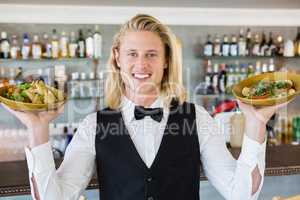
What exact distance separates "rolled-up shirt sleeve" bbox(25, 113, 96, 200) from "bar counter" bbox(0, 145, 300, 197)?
1.29 ft

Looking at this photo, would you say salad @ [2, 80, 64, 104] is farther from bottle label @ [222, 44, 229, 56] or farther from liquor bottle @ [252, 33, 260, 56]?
liquor bottle @ [252, 33, 260, 56]

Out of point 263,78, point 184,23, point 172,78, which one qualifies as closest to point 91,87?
point 184,23

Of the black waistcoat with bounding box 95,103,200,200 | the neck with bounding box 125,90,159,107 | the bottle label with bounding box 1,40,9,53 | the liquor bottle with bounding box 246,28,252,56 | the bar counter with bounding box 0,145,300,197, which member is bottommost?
the bar counter with bounding box 0,145,300,197

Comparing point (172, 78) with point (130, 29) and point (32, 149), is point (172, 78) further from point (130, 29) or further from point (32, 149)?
point (32, 149)

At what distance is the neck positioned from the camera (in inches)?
46.5

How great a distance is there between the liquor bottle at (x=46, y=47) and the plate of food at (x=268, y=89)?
2494 millimetres

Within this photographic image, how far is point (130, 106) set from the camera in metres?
1.19

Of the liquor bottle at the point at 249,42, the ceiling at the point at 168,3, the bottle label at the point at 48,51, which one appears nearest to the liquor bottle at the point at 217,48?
the liquor bottle at the point at 249,42

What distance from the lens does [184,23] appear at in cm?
362

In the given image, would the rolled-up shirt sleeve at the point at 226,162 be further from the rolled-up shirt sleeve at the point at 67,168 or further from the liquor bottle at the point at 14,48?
the liquor bottle at the point at 14,48

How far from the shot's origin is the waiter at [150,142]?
989 millimetres

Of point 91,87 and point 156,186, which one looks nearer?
point 156,186

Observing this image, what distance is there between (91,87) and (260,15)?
6.13 feet

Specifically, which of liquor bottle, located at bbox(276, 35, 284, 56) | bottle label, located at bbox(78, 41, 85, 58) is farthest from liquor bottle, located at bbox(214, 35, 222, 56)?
bottle label, located at bbox(78, 41, 85, 58)
